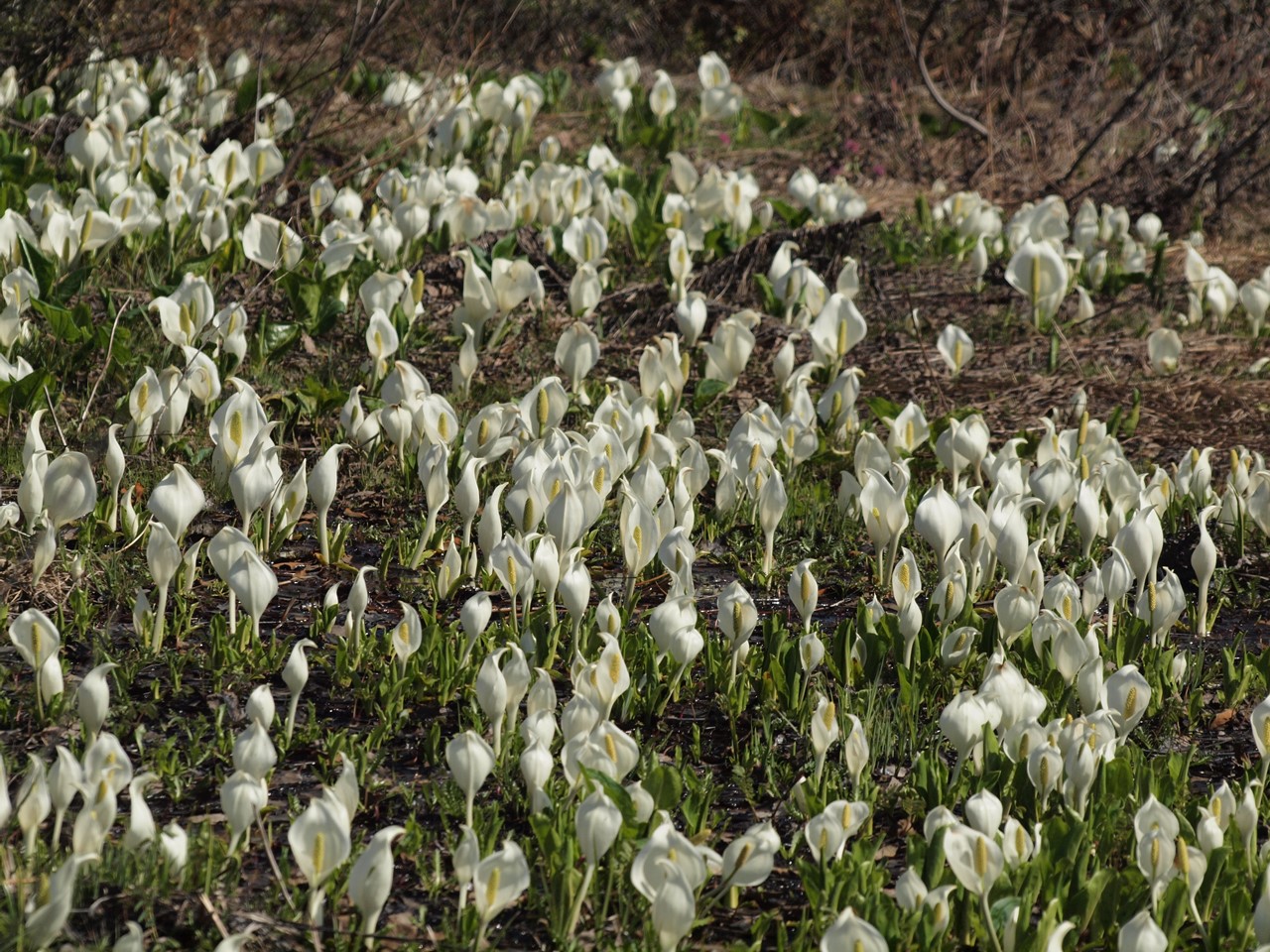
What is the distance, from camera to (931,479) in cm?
439

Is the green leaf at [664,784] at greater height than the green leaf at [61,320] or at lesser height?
greater

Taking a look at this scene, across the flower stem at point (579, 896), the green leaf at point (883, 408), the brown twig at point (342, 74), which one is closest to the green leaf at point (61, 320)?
the brown twig at point (342, 74)

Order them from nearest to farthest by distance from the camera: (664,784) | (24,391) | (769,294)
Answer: (664,784) < (24,391) < (769,294)

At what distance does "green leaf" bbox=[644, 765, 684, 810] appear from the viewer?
252 centimetres

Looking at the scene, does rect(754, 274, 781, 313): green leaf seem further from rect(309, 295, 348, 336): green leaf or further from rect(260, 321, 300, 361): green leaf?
rect(260, 321, 300, 361): green leaf

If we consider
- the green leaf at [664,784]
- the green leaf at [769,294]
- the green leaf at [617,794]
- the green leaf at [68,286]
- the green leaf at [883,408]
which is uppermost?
the green leaf at [617,794]

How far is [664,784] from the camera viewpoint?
8.30 ft

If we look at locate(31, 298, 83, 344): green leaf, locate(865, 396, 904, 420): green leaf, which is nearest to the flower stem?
locate(865, 396, 904, 420): green leaf

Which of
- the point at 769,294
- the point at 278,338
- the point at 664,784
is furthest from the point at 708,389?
the point at 664,784

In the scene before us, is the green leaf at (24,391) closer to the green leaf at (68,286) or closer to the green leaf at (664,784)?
the green leaf at (68,286)

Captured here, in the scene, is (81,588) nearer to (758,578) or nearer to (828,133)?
(758,578)

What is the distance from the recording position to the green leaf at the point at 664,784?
2.52 metres

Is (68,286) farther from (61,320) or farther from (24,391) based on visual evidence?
(24,391)

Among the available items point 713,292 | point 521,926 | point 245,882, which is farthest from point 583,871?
point 713,292
